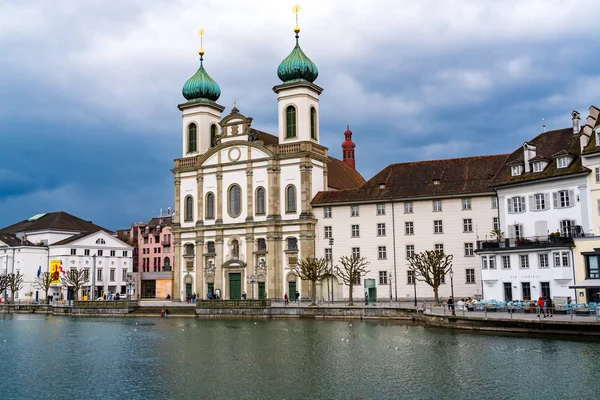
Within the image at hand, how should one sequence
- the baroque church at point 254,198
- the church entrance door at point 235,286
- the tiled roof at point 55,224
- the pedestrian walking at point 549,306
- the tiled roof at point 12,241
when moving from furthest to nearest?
the tiled roof at point 55,224
the tiled roof at point 12,241
the church entrance door at point 235,286
the baroque church at point 254,198
the pedestrian walking at point 549,306

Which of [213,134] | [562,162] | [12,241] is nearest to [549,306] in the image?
[562,162]

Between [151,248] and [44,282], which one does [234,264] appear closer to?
[44,282]

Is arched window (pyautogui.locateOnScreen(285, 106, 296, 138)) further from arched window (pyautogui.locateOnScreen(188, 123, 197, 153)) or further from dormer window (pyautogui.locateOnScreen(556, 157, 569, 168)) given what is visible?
dormer window (pyautogui.locateOnScreen(556, 157, 569, 168))

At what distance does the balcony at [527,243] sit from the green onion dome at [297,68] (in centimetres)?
3132

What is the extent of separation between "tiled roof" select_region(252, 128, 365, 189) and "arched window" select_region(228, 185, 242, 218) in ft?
20.9

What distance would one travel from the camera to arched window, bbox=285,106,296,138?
3147 inches

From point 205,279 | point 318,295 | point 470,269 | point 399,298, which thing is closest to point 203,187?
point 205,279

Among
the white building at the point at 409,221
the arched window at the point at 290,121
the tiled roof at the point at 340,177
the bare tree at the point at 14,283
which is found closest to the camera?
the white building at the point at 409,221

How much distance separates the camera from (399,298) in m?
70.1

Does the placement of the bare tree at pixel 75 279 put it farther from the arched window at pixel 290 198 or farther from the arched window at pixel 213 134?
the arched window at pixel 290 198

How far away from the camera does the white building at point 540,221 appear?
51312 millimetres

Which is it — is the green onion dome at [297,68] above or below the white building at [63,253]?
above

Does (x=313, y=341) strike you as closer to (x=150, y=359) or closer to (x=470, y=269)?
(x=150, y=359)

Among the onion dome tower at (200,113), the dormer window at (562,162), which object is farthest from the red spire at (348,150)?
the dormer window at (562,162)
